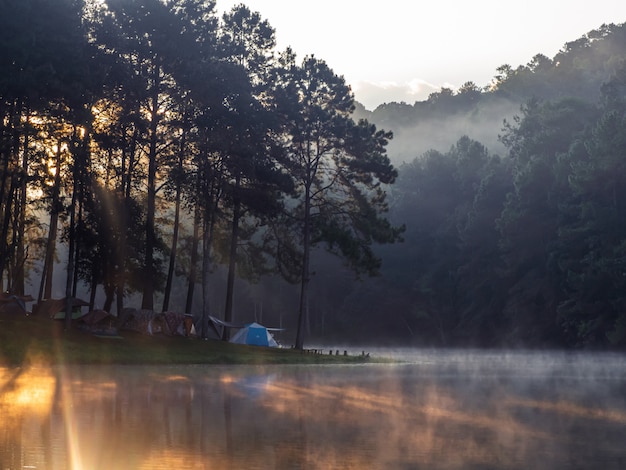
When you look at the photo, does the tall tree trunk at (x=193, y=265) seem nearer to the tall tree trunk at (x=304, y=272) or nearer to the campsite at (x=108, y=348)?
the campsite at (x=108, y=348)

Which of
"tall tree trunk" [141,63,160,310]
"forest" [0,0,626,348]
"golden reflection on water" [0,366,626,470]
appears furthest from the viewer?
"tall tree trunk" [141,63,160,310]

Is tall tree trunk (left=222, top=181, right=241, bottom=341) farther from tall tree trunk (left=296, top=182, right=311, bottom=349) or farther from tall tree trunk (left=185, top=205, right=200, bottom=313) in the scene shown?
tall tree trunk (left=296, top=182, right=311, bottom=349)

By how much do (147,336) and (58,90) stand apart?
16012mm

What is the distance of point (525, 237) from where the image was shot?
107688 mm

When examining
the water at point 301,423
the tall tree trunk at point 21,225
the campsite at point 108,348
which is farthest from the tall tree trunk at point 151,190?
the water at point 301,423

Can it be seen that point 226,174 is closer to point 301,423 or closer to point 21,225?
point 21,225

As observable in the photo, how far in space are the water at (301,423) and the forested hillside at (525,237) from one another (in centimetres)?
5212

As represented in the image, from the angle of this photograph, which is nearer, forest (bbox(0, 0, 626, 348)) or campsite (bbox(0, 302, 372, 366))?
campsite (bbox(0, 302, 372, 366))

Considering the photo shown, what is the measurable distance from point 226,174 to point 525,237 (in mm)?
46486

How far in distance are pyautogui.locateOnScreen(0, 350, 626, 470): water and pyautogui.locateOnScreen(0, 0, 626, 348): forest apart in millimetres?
23173

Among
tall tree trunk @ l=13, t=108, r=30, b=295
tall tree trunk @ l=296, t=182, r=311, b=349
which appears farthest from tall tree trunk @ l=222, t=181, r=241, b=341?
tall tree trunk @ l=13, t=108, r=30, b=295

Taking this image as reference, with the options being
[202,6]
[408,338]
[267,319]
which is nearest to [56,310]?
[202,6]

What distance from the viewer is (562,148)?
364 ft

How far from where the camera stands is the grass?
50438mm
